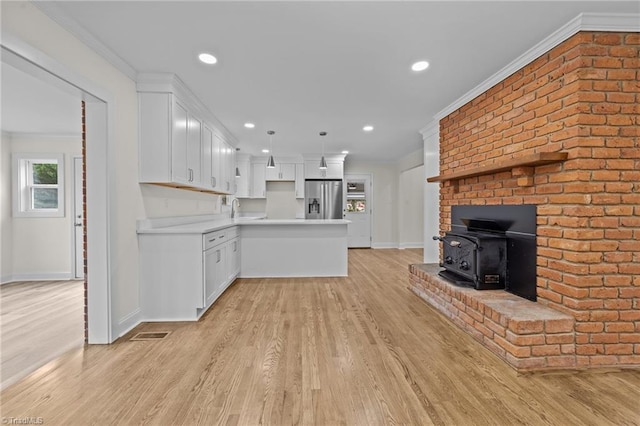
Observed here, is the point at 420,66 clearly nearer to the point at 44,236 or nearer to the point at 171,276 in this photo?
the point at 171,276

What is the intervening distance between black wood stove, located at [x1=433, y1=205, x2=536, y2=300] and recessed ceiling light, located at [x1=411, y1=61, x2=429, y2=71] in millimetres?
1565

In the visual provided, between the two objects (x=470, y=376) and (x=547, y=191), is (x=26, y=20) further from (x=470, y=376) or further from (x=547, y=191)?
(x=547, y=191)

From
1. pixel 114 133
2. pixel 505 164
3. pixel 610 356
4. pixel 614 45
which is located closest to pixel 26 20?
pixel 114 133

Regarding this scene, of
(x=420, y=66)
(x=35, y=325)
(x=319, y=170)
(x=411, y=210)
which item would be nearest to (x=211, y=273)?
(x=35, y=325)

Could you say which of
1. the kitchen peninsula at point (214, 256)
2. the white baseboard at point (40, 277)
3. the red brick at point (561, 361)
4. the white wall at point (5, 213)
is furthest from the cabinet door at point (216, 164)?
the red brick at point (561, 361)

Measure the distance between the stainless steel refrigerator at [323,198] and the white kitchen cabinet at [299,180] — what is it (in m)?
0.11

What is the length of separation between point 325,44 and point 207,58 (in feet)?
3.58

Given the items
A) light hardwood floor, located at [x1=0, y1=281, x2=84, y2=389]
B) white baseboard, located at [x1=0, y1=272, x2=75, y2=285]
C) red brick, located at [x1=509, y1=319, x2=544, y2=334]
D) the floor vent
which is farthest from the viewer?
white baseboard, located at [x1=0, y1=272, x2=75, y2=285]

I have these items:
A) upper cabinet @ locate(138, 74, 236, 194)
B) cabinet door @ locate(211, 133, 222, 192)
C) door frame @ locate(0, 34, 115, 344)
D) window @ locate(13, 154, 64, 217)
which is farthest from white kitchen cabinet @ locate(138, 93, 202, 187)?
window @ locate(13, 154, 64, 217)

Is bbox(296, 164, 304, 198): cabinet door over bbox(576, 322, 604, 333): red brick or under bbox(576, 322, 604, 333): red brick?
over

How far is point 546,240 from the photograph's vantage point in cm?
225

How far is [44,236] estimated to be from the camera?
4.64 m

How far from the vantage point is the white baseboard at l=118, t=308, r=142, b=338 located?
8.32ft

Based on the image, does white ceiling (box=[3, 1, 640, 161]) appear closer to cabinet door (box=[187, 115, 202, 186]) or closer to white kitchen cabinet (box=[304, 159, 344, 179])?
cabinet door (box=[187, 115, 202, 186])
